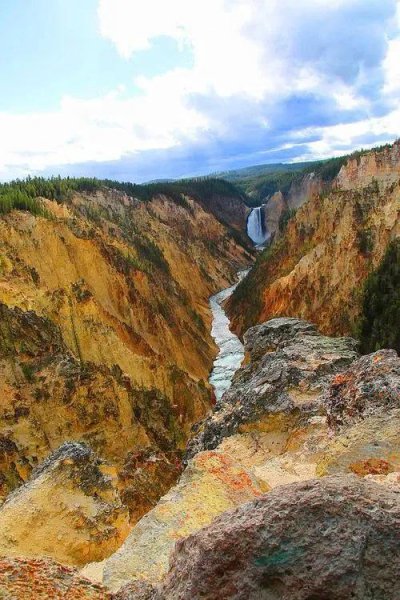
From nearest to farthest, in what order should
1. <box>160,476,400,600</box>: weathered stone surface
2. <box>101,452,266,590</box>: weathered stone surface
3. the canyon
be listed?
1. <box>160,476,400,600</box>: weathered stone surface
2. the canyon
3. <box>101,452,266,590</box>: weathered stone surface

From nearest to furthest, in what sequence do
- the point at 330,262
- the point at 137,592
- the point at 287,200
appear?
the point at 137,592, the point at 330,262, the point at 287,200

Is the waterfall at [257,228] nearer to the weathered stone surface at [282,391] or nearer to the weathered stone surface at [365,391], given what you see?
the weathered stone surface at [282,391]

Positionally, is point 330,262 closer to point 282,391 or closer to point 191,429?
point 191,429

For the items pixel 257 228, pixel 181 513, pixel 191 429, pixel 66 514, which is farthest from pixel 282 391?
pixel 257 228

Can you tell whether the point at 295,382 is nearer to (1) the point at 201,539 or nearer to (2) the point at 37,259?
(1) the point at 201,539

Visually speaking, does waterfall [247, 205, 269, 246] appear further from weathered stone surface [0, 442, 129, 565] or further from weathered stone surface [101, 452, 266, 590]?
weathered stone surface [101, 452, 266, 590]

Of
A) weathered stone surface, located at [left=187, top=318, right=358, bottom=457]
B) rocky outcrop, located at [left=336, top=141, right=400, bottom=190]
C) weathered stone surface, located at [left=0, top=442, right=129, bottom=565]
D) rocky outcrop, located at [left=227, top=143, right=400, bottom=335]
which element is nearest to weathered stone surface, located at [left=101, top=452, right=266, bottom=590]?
weathered stone surface, located at [left=0, top=442, right=129, bottom=565]
